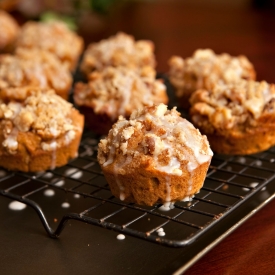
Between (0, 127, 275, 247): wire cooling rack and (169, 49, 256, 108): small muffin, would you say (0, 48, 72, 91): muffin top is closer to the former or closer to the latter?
(0, 127, 275, 247): wire cooling rack

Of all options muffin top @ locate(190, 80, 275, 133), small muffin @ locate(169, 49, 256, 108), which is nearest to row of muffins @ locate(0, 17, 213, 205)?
small muffin @ locate(169, 49, 256, 108)

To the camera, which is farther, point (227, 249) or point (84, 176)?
point (84, 176)

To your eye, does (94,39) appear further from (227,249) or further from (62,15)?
(227,249)

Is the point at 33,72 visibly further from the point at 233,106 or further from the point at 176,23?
the point at 176,23

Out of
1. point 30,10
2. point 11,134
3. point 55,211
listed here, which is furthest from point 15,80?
point 30,10

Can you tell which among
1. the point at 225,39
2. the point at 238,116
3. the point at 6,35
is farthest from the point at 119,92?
the point at 225,39

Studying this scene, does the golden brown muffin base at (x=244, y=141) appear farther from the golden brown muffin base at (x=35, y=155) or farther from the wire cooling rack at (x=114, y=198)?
the golden brown muffin base at (x=35, y=155)

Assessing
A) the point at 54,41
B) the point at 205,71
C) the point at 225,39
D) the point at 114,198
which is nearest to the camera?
the point at 114,198

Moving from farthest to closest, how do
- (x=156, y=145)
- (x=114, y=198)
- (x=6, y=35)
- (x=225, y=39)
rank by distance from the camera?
(x=225, y=39), (x=6, y=35), (x=114, y=198), (x=156, y=145)
